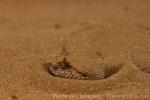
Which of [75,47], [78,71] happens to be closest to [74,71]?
[78,71]

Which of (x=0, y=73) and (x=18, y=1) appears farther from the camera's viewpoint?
(x=18, y=1)

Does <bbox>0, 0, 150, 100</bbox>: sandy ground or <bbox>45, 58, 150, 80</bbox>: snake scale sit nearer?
<bbox>0, 0, 150, 100</bbox>: sandy ground

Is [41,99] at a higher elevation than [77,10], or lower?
lower

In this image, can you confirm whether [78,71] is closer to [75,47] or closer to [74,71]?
[74,71]

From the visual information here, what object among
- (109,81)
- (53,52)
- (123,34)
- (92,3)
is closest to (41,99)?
(109,81)

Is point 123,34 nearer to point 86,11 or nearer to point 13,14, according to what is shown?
point 86,11
